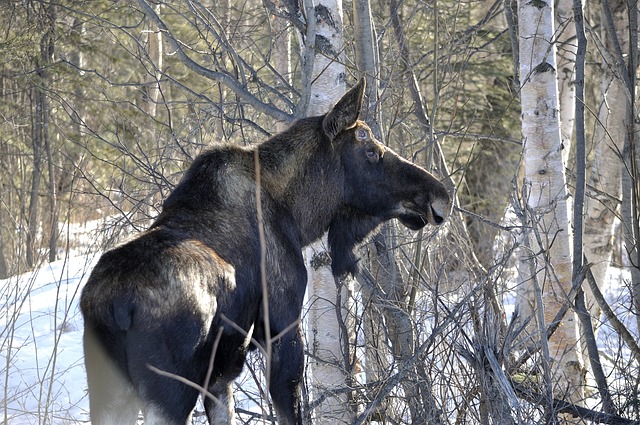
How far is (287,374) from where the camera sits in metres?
4.48

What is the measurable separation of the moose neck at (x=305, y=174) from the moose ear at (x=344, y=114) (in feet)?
0.33

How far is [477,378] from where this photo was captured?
15.3ft

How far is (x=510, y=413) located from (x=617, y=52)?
3.18 metres

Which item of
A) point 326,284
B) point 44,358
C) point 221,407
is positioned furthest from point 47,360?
point 221,407

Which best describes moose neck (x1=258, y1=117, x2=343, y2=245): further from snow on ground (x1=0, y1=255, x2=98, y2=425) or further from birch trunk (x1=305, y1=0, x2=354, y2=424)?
snow on ground (x1=0, y1=255, x2=98, y2=425)

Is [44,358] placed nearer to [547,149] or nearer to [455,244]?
[455,244]

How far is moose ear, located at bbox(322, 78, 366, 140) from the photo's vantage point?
489 cm

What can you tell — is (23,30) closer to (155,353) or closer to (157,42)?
(157,42)

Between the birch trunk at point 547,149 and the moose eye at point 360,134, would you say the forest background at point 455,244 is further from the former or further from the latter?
the moose eye at point 360,134

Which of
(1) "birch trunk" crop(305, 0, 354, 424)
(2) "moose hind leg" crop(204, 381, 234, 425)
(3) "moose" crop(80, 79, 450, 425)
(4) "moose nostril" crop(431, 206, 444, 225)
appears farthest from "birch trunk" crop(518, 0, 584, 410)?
(2) "moose hind leg" crop(204, 381, 234, 425)

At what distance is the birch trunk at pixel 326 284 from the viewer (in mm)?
5520

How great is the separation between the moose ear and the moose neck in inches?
4.0

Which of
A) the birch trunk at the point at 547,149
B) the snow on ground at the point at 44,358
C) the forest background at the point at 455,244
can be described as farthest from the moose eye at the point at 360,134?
the snow on ground at the point at 44,358

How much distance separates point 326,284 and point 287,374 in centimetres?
125
